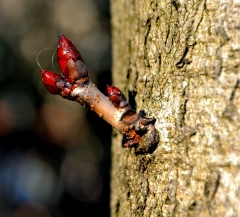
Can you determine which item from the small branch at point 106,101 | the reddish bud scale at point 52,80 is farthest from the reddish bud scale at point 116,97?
the reddish bud scale at point 52,80

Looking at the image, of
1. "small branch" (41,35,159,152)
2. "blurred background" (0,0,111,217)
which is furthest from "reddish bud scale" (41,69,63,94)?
"blurred background" (0,0,111,217)

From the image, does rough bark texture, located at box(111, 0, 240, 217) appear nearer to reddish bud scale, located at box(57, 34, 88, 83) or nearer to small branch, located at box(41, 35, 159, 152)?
small branch, located at box(41, 35, 159, 152)

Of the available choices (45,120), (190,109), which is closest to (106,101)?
(190,109)

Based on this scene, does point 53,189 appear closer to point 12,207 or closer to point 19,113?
point 12,207

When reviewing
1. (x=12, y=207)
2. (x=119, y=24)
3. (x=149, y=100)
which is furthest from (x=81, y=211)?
(x=149, y=100)

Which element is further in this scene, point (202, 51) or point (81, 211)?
point (81, 211)

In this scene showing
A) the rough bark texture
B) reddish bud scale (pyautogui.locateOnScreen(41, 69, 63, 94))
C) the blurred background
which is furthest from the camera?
the blurred background

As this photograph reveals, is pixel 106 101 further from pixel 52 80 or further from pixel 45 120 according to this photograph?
pixel 45 120
